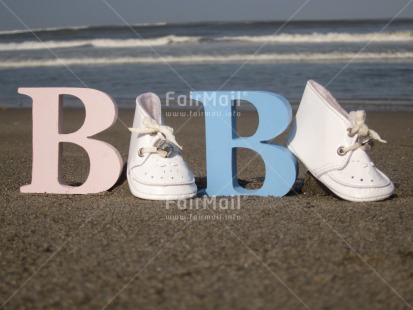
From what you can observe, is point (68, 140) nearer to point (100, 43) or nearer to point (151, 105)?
point (151, 105)

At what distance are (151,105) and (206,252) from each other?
1829mm

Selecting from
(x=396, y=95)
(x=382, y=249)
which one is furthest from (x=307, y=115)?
(x=396, y=95)

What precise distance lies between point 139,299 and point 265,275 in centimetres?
58

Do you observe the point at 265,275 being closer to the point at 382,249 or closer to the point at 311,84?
the point at 382,249

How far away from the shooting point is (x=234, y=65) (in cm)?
1691

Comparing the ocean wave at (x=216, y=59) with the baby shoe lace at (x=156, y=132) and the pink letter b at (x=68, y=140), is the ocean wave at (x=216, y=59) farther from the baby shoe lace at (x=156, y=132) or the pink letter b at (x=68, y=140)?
the baby shoe lace at (x=156, y=132)

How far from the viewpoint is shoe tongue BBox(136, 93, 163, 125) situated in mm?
4602

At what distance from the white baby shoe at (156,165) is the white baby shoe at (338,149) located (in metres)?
0.83

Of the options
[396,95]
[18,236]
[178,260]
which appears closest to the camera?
[178,260]

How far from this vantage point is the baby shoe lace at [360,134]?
4242 mm

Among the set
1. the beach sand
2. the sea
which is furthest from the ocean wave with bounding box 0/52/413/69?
the beach sand

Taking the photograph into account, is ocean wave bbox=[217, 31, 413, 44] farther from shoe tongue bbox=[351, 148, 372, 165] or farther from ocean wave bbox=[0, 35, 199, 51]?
shoe tongue bbox=[351, 148, 372, 165]

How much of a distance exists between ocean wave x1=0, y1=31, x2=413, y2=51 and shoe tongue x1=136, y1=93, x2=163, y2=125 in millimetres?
19942

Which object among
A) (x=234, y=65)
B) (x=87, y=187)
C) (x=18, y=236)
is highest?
(x=18, y=236)
